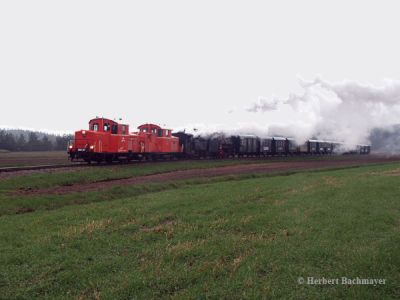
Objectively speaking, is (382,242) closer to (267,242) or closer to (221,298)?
(267,242)

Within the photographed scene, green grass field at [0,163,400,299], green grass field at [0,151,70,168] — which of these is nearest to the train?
green grass field at [0,151,70,168]

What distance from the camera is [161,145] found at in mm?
39312

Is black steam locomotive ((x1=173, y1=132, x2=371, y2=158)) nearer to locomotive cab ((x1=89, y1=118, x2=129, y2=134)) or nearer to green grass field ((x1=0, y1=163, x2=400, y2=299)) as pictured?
locomotive cab ((x1=89, y1=118, x2=129, y2=134))

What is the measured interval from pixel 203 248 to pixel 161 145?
30.8 m

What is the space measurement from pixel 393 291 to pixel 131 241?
19.5 feet

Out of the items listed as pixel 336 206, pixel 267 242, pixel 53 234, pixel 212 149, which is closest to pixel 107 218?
pixel 53 234

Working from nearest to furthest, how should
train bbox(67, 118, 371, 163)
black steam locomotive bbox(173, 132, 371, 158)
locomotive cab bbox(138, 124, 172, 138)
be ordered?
train bbox(67, 118, 371, 163), locomotive cab bbox(138, 124, 172, 138), black steam locomotive bbox(173, 132, 371, 158)

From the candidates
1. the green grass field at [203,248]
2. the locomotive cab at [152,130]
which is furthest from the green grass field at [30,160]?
the green grass field at [203,248]

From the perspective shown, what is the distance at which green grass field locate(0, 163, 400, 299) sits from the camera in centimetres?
686

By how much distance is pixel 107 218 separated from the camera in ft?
39.7

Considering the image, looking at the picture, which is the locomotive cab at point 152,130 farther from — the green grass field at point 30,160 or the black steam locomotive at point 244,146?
the green grass field at point 30,160

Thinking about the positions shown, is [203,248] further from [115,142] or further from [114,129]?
[114,129]

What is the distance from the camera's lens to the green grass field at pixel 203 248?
6.86m

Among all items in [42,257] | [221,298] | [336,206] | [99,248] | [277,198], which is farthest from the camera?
[277,198]
